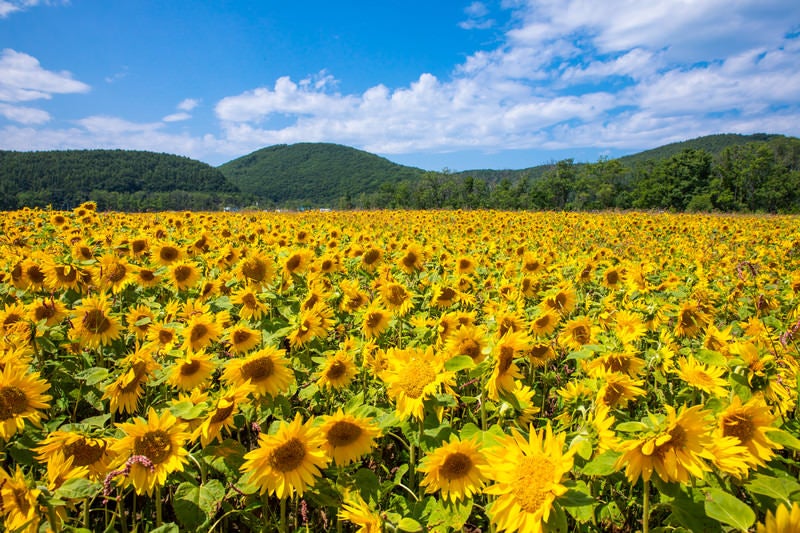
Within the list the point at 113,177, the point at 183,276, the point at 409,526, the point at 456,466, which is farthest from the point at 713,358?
the point at 113,177

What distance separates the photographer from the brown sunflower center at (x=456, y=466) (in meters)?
1.40

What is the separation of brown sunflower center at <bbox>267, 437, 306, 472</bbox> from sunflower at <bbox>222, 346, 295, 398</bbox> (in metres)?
0.45

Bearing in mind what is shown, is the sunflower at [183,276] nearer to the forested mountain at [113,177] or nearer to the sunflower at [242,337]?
the sunflower at [242,337]

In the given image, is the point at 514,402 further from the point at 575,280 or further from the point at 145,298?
the point at 575,280

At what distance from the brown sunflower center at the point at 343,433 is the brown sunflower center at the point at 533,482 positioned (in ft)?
2.33

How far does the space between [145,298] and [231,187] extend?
145 m

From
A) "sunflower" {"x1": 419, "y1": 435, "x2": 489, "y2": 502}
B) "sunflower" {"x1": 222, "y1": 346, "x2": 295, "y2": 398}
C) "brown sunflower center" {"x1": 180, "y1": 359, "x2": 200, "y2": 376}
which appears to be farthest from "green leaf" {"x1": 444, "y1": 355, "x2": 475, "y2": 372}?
"brown sunflower center" {"x1": 180, "y1": 359, "x2": 200, "y2": 376}

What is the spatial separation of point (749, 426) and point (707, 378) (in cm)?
54

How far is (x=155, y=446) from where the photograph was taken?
1.52 meters

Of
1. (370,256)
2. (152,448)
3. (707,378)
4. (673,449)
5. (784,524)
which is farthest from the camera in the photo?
(370,256)

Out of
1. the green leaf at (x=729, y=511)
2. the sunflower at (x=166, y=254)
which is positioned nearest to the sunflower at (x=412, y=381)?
the green leaf at (x=729, y=511)

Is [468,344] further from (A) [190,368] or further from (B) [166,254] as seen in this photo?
(B) [166,254]

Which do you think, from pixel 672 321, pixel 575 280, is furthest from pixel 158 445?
pixel 575 280

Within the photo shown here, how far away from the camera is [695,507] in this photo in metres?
1.19
